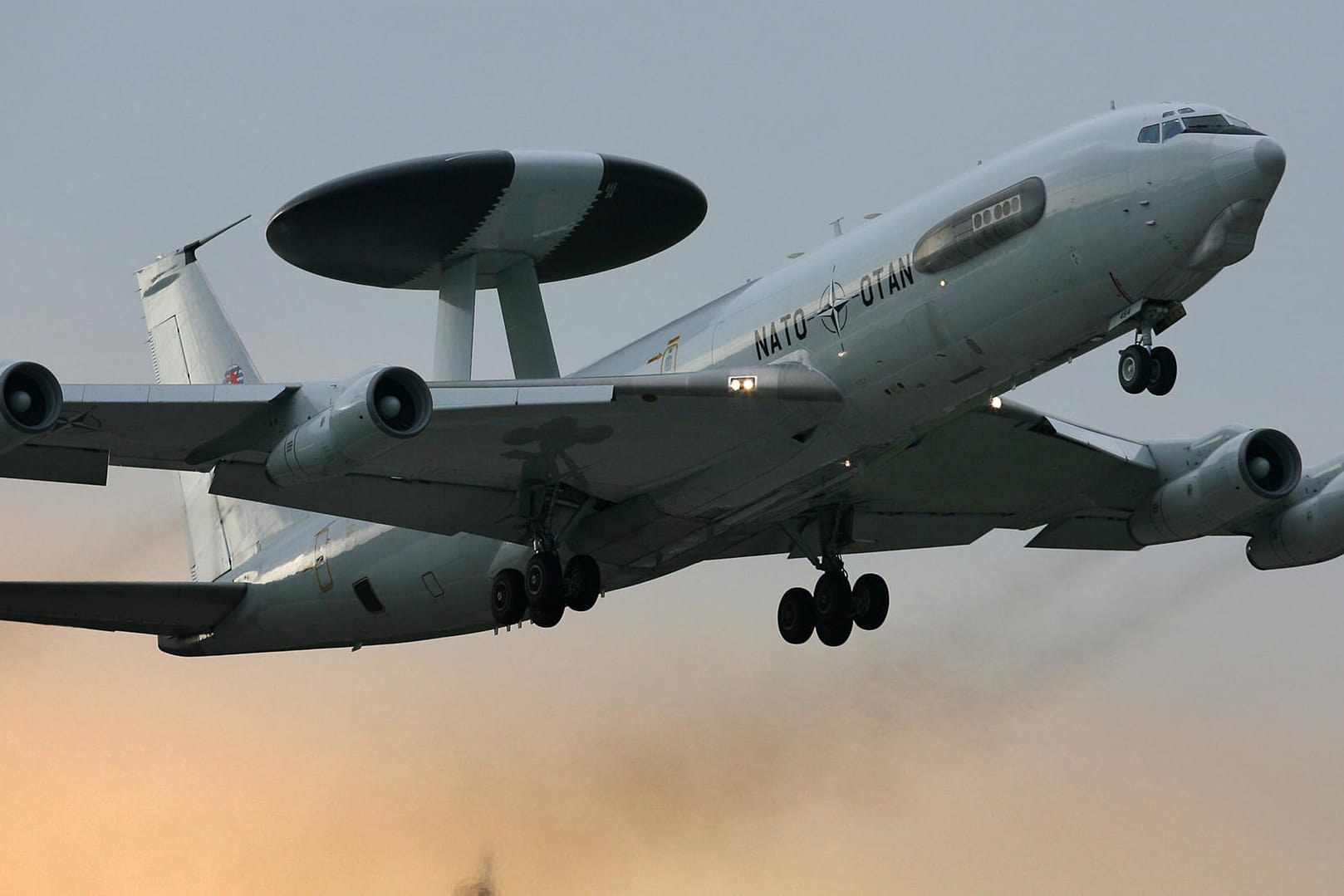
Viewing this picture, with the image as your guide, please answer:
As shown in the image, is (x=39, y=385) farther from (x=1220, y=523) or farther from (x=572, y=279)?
(x=1220, y=523)

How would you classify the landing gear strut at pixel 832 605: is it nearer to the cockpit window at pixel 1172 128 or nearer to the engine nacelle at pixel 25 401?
the cockpit window at pixel 1172 128

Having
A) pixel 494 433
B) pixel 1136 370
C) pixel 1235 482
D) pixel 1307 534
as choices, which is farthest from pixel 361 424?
pixel 1307 534

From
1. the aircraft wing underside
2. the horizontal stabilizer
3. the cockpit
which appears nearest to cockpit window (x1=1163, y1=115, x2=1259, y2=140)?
the cockpit

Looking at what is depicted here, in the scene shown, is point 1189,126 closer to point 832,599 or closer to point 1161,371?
point 1161,371

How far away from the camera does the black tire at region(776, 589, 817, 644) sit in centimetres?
3419

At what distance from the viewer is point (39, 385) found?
982 inches

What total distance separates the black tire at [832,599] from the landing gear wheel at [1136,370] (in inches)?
390

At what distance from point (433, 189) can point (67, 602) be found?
10.4 meters

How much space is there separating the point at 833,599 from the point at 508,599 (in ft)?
20.9

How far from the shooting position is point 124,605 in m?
33.8

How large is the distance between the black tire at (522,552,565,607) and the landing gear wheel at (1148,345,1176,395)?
11078 mm

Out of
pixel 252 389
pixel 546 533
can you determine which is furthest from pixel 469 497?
pixel 252 389

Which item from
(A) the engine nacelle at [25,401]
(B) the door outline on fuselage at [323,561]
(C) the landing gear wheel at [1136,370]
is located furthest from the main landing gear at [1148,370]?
(B) the door outline on fuselage at [323,561]

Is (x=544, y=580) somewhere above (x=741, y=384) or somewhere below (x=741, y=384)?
below
